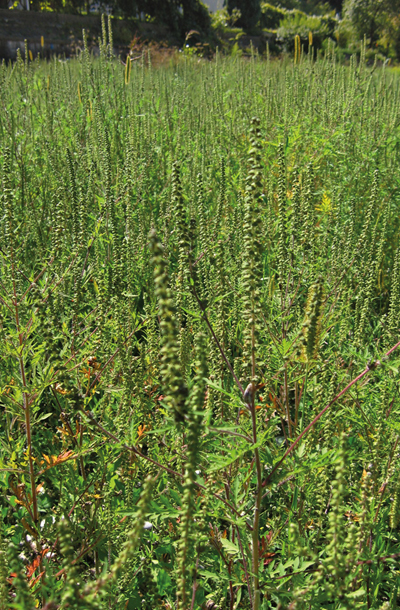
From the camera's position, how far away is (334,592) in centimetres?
107

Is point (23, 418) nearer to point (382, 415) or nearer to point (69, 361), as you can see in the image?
point (69, 361)

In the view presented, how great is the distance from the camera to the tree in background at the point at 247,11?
33406 mm

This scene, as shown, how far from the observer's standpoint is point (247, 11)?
3381 centimetres

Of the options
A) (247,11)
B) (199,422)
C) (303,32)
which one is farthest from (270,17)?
(199,422)

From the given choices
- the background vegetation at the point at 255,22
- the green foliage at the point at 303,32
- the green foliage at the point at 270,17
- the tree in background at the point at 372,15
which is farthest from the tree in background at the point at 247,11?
the tree in background at the point at 372,15

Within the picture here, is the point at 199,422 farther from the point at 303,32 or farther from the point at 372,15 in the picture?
the point at 372,15

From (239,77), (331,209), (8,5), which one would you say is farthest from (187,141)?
(8,5)

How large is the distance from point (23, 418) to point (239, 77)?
284 inches

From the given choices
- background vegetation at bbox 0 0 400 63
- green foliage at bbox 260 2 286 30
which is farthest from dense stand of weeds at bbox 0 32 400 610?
green foliage at bbox 260 2 286 30

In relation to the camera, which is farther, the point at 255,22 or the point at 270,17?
the point at 270,17

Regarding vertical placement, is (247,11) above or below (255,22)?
above

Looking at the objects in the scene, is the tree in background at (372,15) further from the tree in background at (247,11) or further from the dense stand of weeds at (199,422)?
the dense stand of weeds at (199,422)

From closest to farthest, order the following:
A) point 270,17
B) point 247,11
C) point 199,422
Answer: point 199,422 → point 247,11 → point 270,17

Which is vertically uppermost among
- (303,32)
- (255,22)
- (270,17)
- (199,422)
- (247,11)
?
A: (270,17)
